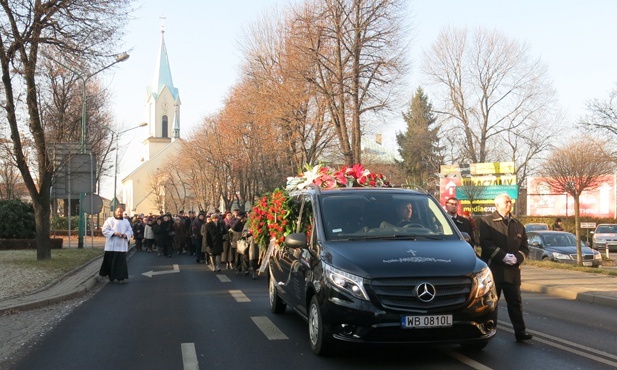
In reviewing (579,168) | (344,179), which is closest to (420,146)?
(579,168)

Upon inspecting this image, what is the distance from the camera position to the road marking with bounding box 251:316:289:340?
332 inches

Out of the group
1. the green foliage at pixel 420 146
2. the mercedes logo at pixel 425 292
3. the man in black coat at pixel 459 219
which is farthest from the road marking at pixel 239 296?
the green foliage at pixel 420 146

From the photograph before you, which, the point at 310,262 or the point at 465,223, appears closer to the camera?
the point at 310,262

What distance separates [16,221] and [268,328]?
26497 millimetres

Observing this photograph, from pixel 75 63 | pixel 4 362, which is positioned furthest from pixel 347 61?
pixel 4 362

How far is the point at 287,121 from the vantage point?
1249 inches

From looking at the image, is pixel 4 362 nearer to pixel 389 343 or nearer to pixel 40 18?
A: pixel 389 343

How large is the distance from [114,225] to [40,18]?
20.6ft

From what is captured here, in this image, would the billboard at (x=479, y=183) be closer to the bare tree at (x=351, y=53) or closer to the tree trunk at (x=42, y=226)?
the bare tree at (x=351, y=53)

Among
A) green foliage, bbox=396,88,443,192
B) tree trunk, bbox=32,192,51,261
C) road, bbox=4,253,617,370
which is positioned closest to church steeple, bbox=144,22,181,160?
green foliage, bbox=396,88,443,192

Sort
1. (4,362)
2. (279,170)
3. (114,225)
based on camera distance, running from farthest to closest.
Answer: (279,170) < (114,225) < (4,362)

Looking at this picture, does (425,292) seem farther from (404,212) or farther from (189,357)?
(189,357)

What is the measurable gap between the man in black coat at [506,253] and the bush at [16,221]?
28659mm

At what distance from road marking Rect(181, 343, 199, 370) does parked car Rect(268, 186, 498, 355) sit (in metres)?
1.24
